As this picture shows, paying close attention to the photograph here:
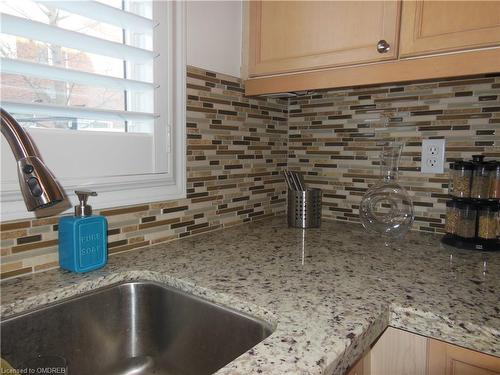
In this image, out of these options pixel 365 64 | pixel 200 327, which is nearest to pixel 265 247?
pixel 200 327

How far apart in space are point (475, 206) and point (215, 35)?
98 centimetres

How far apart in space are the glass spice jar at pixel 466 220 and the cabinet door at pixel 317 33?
49 centimetres

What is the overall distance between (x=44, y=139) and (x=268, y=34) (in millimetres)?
791

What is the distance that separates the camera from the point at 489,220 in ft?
3.26

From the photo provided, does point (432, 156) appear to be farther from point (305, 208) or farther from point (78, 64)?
point (78, 64)

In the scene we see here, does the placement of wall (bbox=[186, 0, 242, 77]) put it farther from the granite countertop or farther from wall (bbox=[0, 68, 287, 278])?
the granite countertop

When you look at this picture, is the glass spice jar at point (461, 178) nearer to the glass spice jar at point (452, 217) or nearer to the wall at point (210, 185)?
the glass spice jar at point (452, 217)

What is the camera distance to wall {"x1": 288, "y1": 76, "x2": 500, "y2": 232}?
3.67 feet

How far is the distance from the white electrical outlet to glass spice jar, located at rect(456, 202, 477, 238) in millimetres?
196

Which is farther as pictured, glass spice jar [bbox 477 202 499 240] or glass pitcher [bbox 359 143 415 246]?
glass pitcher [bbox 359 143 415 246]

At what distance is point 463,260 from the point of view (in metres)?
0.92

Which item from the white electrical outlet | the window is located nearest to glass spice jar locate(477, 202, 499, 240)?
the white electrical outlet

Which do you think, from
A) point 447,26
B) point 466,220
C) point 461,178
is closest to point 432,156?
point 461,178

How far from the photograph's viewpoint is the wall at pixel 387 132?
112 centimetres
